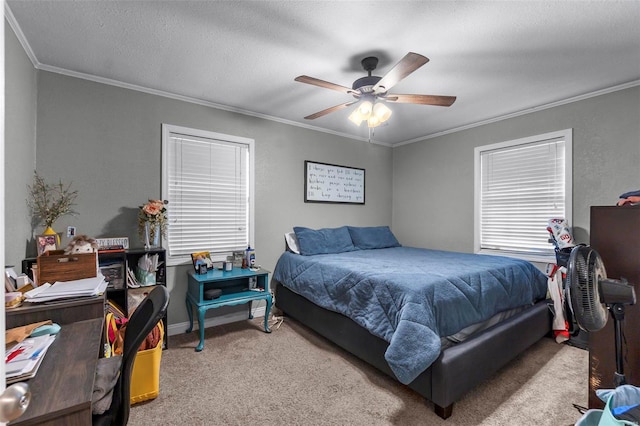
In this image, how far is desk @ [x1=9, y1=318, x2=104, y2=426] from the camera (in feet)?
2.55

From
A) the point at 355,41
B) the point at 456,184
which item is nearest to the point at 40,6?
the point at 355,41

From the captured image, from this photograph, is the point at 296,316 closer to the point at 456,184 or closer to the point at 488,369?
the point at 488,369

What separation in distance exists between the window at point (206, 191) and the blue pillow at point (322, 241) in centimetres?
63

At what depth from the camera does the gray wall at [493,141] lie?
271 cm

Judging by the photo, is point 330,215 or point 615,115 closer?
point 615,115

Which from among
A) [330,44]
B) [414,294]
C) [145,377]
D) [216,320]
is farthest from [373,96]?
[216,320]

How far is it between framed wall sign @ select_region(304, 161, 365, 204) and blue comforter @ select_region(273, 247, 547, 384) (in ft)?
3.86

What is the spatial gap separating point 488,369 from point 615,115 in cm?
274

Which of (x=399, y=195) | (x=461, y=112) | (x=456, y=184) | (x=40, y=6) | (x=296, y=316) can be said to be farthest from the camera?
(x=399, y=195)

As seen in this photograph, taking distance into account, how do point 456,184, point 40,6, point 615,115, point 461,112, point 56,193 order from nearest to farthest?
point 40,6, point 56,193, point 615,115, point 461,112, point 456,184

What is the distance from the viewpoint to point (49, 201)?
7.70 feet

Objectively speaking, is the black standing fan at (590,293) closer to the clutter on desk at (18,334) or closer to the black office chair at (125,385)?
the black office chair at (125,385)

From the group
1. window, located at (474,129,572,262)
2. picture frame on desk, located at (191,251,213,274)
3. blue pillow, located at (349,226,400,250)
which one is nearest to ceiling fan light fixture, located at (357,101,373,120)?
blue pillow, located at (349,226,400,250)

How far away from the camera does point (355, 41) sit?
2.03 meters
